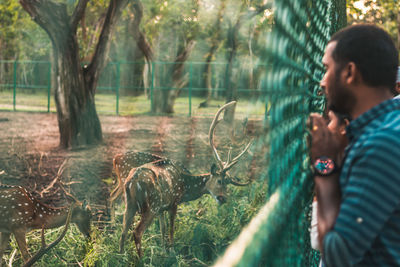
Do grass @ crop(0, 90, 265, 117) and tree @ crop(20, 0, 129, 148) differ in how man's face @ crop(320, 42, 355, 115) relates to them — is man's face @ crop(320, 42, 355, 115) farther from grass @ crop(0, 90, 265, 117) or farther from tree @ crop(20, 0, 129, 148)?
grass @ crop(0, 90, 265, 117)

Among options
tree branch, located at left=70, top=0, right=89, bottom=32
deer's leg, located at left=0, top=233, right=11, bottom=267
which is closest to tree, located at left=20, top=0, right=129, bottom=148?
tree branch, located at left=70, top=0, right=89, bottom=32

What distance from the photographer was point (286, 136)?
128 cm

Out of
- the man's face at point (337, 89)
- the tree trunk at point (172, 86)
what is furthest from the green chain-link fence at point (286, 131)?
the tree trunk at point (172, 86)

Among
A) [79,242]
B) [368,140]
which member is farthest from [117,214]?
[368,140]

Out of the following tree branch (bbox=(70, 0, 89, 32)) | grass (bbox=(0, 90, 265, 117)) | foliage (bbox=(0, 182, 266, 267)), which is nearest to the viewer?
foliage (bbox=(0, 182, 266, 267))

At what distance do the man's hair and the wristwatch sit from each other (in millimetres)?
233

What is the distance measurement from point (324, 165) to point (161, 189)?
11.1 feet

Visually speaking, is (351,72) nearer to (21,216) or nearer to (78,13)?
(21,216)

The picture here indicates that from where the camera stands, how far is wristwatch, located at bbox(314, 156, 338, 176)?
3.51 feet

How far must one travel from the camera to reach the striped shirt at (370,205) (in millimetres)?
955

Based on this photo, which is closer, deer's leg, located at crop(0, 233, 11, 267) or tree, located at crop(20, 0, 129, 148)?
deer's leg, located at crop(0, 233, 11, 267)

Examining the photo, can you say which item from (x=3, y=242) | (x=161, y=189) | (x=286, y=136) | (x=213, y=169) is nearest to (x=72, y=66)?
(x=213, y=169)

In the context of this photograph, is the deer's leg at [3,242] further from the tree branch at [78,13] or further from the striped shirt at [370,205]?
the tree branch at [78,13]

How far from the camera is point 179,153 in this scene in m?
9.23
